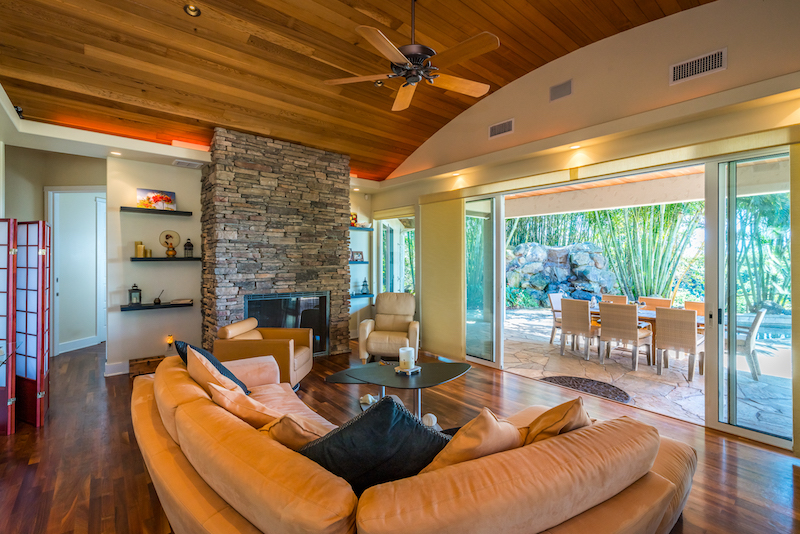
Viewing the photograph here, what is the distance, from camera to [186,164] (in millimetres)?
4566

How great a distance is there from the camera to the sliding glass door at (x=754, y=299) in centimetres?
271

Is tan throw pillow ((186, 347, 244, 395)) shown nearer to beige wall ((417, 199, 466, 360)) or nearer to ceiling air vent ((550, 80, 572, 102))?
beige wall ((417, 199, 466, 360))

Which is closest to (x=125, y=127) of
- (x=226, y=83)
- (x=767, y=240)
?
(x=226, y=83)

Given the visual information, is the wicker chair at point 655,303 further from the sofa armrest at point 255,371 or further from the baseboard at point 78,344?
the baseboard at point 78,344

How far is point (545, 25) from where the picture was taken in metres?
3.37

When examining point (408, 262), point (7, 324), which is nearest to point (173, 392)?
point (7, 324)

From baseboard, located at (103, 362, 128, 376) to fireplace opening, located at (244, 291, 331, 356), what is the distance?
4.90ft

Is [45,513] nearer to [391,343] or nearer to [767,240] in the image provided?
[391,343]

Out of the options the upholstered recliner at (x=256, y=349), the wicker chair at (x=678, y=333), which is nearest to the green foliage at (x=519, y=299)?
the wicker chair at (x=678, y=333)

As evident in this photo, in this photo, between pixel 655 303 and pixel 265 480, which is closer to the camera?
pixel 265 480

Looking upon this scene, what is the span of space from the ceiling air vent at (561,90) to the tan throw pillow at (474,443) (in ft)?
12.1

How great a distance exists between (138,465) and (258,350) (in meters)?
1.15

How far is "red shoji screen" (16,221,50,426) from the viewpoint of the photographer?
3012 mm

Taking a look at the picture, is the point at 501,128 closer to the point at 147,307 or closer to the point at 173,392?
the point at 173,392
